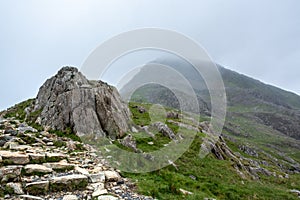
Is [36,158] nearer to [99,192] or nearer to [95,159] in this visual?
Answer: [95,159]

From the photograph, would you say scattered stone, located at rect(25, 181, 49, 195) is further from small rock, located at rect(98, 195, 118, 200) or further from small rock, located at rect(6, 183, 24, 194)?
small rock, located at rect(98, 195, 118, 200)

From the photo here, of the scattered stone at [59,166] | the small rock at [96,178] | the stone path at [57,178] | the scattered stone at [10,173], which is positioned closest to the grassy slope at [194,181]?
the stone path at [57,178]

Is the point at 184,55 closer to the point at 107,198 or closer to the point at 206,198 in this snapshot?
the point at 206,198

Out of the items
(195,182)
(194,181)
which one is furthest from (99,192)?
(194,181)

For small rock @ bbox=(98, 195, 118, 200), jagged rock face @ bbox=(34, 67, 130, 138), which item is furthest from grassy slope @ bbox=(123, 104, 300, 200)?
jagged rock face @ bbox=(34, 67, 130, 138)

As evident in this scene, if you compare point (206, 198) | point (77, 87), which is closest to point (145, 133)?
point (77, 87)

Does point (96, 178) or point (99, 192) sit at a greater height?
point (96, 178)

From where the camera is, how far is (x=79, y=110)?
103 ft

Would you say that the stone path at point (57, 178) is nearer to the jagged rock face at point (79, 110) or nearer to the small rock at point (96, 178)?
the small rock at point (96, 178)

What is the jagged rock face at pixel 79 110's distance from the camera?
3006 centimetres

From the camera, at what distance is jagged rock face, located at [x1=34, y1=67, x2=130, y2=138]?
98.6ft

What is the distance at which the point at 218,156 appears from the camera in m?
44.2

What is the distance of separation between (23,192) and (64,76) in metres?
28.3

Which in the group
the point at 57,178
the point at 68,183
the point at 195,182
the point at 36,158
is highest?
the point at 36,158
